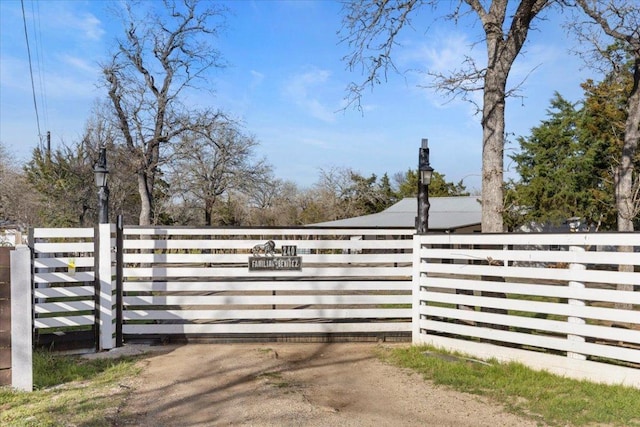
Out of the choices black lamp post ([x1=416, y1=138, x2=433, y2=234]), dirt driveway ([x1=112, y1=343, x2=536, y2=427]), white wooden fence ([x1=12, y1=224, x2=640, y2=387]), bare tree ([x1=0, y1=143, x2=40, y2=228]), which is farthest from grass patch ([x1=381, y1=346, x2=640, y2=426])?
bare tree ([x1=0, y1=143, x2=40, y2=228])

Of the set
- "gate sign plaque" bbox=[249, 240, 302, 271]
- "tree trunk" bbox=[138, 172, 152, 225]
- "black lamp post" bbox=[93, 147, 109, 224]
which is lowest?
"gate sign plaque" bbox=[249, 240, 302, 271]

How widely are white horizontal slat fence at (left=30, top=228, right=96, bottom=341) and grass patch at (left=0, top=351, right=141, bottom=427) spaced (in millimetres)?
418

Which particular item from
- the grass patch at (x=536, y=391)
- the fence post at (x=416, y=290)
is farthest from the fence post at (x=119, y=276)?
the fence post at (x=416, y=290)

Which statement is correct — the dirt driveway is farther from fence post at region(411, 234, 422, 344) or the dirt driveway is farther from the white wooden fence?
fence post at region(411, 234, 422, 344)

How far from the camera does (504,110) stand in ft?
23.7

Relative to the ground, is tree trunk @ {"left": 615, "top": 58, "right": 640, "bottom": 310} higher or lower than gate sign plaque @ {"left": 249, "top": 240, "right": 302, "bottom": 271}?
higher

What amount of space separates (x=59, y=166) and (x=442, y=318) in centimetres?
2540

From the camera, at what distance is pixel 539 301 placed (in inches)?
212

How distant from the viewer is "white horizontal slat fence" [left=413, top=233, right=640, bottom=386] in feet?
14.9

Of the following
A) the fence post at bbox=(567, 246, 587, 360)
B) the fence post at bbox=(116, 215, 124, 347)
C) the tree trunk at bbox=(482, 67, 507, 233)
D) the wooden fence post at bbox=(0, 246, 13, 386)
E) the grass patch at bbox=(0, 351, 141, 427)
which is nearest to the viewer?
the grass patch at bbox=(0, 351, 141, 427)

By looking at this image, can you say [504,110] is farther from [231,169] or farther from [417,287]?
[231,169]

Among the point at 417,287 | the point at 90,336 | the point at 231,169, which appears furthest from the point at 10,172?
the point at 417,287

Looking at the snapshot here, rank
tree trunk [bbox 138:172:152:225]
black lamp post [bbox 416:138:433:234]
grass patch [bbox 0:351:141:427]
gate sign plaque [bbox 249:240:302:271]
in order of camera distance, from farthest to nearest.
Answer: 1. tree trunk [bbox 138:172:152:225]
2. black lamp post [bbox 416:138:433:234]
3. gate sign plaque [bbox 249:240:302:271]
4. grass patch [bbox 0:351:141:427]

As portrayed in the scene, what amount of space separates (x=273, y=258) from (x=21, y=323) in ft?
9.72
